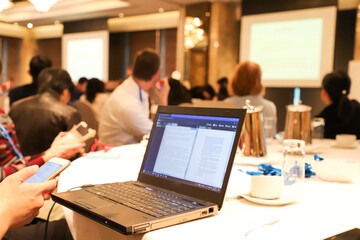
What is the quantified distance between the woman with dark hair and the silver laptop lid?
2.40 metres

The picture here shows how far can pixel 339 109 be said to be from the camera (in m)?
3.21

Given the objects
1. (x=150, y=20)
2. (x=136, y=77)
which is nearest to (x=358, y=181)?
(x=136, y=77)

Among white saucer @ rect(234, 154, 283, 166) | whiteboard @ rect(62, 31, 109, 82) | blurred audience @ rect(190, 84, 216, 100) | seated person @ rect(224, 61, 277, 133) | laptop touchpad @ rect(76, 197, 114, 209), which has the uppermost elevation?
whiteboard @ rect(62, 31, 109, 82)

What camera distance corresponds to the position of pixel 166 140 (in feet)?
3.90

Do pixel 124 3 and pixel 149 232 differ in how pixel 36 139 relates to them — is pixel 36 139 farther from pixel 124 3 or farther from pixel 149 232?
pixel 124 3

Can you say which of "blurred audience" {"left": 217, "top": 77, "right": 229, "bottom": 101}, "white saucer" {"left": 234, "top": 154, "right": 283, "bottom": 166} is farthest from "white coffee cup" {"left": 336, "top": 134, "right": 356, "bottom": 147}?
"blurred audience" {"left": 217, "top": 77, "right": 229, "bottom": 101}

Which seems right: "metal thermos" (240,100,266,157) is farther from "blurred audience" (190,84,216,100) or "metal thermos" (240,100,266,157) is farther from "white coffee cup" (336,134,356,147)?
"blurred audience" (190,84,216,100)

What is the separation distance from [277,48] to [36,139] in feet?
17.6

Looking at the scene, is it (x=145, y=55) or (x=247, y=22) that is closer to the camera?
(x=145, y=55)

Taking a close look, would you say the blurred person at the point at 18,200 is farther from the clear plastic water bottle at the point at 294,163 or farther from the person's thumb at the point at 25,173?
the clear plastic water bottle at the point at 294,163

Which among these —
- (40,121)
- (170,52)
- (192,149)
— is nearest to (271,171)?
(192,149)

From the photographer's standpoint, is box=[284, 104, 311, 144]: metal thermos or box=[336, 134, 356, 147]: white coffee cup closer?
box=[284, 104, 311, 144]: metal thermos

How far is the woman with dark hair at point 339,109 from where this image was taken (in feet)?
10.4

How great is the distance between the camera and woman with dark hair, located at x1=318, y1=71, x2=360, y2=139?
3166 mm
